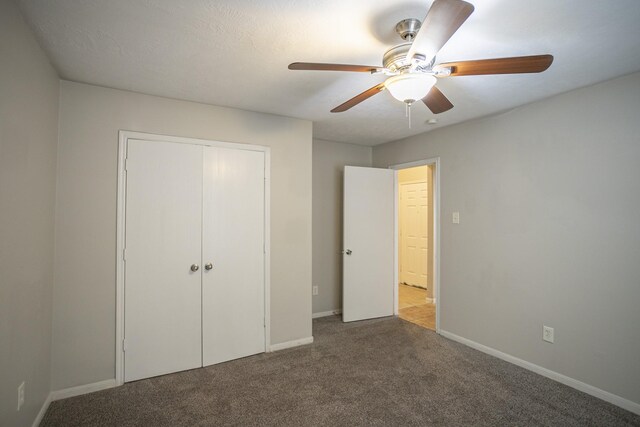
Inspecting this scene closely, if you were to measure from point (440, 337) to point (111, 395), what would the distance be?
3.15 metres

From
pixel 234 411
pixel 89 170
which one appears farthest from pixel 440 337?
pixel 89 170

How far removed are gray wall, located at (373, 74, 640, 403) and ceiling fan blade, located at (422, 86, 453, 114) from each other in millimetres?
1386

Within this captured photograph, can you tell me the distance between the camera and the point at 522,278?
2820mm

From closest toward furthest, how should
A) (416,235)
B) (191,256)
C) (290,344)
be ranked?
(191,256), (290,344), (416,235)

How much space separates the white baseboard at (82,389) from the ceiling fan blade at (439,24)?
10.1 ft

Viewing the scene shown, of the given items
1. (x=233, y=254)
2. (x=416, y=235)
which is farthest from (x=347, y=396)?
(x=416, y=235)

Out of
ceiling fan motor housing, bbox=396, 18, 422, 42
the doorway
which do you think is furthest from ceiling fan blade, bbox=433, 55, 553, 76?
the doorway

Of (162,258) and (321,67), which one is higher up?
(321,67)

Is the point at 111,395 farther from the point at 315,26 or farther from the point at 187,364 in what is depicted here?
the point at 315,26

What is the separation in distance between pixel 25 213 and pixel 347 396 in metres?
2.40

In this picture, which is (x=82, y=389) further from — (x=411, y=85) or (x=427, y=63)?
(x=427, y=63)

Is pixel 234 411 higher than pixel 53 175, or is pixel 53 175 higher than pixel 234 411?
pixel 53 175

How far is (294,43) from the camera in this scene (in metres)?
1.81

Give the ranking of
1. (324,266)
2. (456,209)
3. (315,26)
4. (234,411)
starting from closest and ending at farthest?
(315,26)
(234,411)
(456,209)
(324,266)
